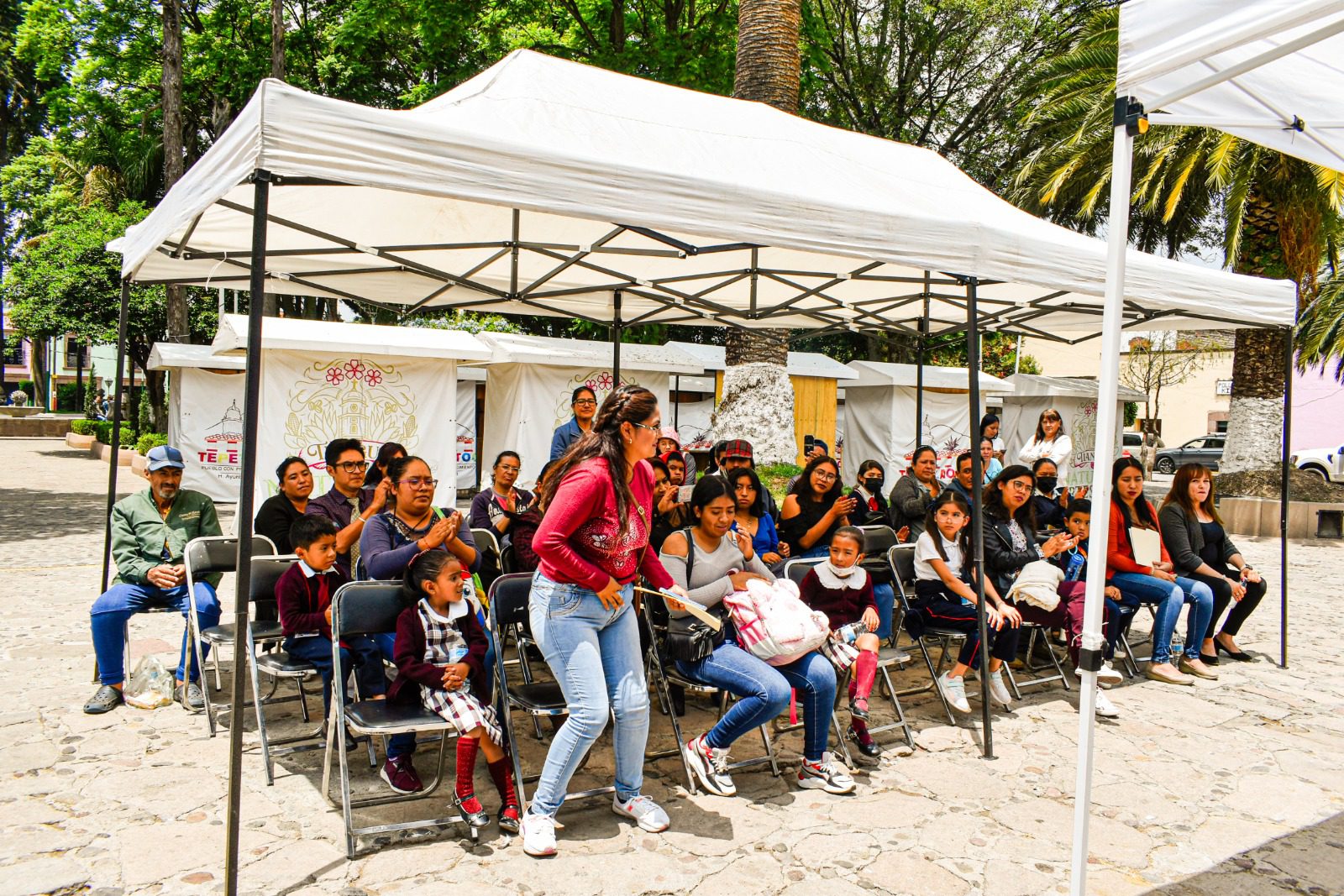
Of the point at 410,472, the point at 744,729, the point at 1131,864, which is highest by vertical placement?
the point at 410,472

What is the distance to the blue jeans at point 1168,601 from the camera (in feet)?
20.7

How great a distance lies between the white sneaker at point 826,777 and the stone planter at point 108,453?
18.7 m

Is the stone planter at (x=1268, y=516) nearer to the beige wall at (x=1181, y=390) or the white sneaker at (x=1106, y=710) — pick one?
the white sneaker at (x=1106, y=710)

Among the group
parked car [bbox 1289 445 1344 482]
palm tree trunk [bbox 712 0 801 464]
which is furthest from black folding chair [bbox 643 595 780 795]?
parked car [bbox 1289 445 1344 482]

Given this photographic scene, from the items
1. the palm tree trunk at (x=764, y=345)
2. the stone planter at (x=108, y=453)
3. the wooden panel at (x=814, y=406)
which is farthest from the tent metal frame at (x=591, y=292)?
the stone planter at (x=108, y=453)

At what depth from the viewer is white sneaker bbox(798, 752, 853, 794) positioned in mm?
4301

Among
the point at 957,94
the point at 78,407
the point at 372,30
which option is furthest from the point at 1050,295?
the point at 78,407

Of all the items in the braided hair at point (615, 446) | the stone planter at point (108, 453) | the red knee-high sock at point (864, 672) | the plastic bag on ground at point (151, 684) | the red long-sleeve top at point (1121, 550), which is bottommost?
the plastic bag on ground at point (151, 684)

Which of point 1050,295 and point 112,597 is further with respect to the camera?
point 1050,295

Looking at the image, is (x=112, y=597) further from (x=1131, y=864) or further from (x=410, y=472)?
(x=1131, y=864)

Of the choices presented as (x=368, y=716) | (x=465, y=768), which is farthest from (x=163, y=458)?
(x=465, y=768)

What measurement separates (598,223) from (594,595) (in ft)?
9.63

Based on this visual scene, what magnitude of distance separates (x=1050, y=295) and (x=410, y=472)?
4933mm

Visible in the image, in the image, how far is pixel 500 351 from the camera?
1434 centimetres
